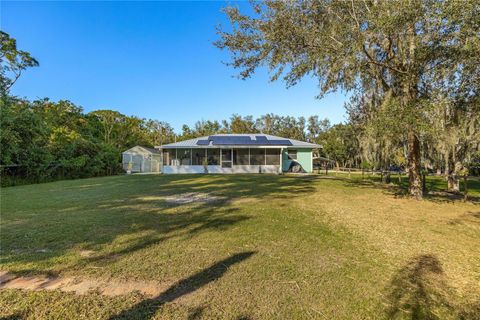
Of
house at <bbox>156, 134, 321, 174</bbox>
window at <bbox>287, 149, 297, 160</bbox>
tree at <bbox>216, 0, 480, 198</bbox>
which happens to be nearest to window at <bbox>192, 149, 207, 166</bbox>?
house at <bbox>156, 134, 321, 174</bbox>

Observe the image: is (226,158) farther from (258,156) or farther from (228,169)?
(258,156)

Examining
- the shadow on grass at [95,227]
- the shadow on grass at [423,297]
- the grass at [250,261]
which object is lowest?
the shadow on grass at [423,297]

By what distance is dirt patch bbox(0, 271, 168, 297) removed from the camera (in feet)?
7.77

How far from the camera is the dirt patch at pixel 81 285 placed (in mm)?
2370

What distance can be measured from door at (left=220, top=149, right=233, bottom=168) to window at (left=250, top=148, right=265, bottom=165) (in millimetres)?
1849

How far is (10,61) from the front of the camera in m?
17.3

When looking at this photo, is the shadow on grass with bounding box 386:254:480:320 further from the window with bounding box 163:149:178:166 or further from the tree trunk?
the window with bounding box 163:149:178:166

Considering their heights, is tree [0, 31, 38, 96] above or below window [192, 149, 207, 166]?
above

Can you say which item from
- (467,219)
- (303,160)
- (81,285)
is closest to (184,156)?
(303,160)

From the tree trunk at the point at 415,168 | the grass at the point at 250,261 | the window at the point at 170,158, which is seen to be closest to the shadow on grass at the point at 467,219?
the grass at the point at 250,261

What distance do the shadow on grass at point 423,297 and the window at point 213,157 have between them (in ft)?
59.7

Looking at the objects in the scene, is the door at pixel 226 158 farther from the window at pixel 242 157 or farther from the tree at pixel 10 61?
the tree at pixel 10 61

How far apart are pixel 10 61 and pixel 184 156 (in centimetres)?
1399

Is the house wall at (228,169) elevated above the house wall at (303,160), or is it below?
below
